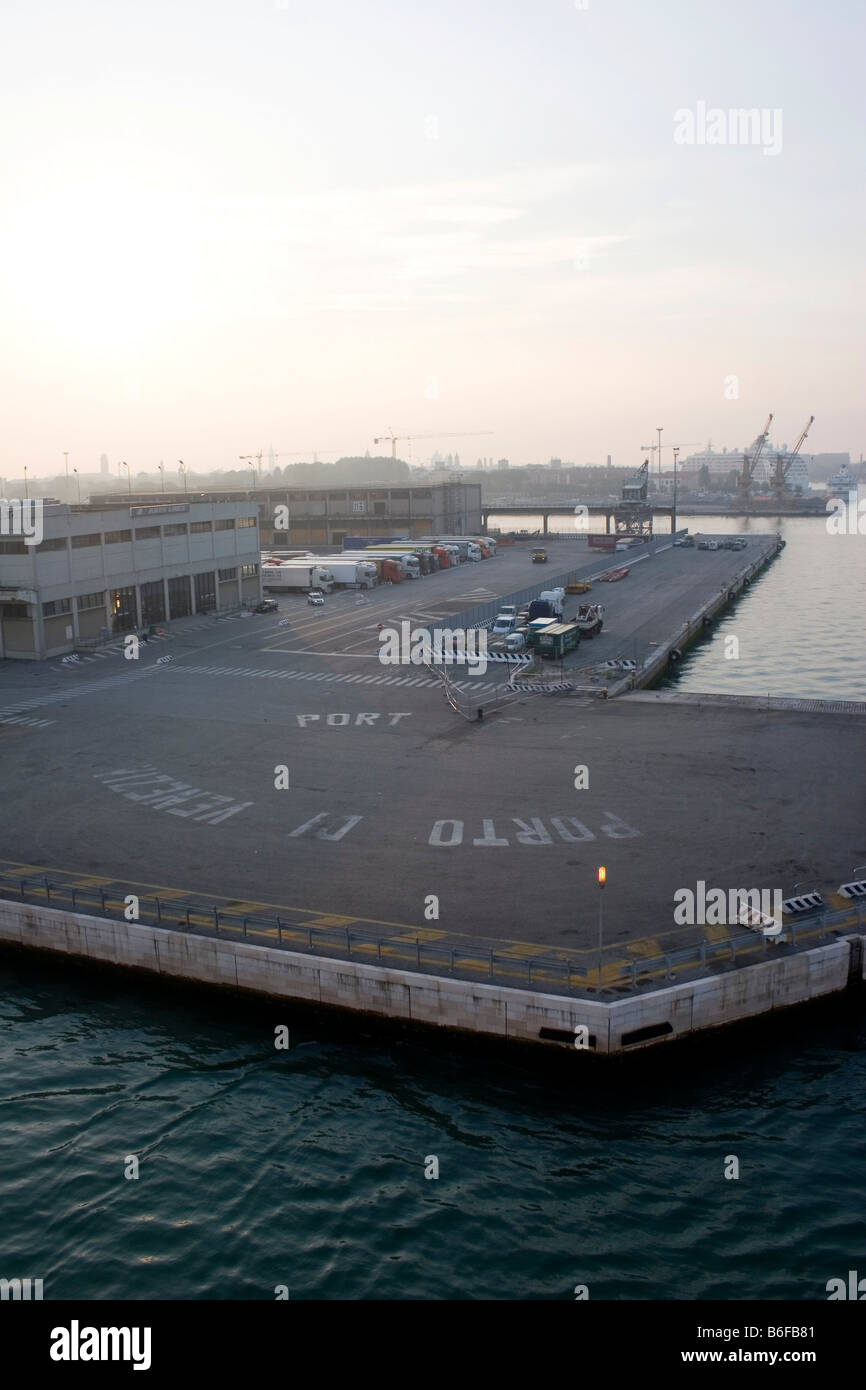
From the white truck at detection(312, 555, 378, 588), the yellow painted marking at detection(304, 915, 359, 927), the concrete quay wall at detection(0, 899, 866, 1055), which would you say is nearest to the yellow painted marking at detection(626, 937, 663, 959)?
the concrete quay wall at detection(0, 899, 866, 1055)

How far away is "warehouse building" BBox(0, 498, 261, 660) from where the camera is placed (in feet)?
239

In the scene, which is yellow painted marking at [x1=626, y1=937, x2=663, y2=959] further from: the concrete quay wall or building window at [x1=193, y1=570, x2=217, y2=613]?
building window at [x1=193, y1=570, x2=217, y2=613]

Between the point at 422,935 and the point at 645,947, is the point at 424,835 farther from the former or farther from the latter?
the point at 645,947

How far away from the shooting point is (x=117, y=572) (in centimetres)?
8056

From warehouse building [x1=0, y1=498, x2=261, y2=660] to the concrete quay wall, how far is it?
149ft

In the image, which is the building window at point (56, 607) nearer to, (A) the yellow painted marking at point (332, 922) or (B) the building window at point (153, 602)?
(B) the building window at point (153, 602)

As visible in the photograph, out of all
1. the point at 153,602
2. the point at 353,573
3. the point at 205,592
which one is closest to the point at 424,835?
the point at 153,602

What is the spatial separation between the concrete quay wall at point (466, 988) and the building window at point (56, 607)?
45291 mm

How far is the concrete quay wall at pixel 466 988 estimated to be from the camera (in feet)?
87.0

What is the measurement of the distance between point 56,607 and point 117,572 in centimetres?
717

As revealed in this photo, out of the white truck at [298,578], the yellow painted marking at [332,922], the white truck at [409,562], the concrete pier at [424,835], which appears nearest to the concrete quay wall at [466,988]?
the concrete pier at [424,835]

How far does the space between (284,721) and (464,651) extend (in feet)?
66.9
